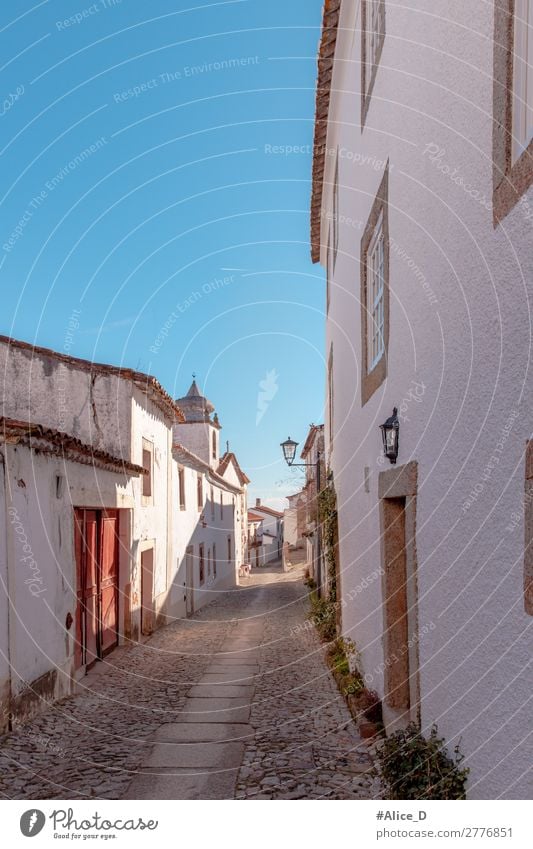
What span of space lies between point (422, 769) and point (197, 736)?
2881mm

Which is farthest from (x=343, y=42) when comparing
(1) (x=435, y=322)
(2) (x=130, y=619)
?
(2) (x=130, y=619)

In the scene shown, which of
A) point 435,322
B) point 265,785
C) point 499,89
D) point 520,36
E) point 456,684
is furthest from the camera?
point 265,785

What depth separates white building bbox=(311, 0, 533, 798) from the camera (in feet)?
8.95

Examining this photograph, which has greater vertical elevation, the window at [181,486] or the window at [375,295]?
the window at [375,295]

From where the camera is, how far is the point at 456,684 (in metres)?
3.53

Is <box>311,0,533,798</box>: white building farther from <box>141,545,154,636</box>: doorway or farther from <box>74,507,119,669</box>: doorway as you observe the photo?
Result: <box>141,545,154,636</box>: doorway

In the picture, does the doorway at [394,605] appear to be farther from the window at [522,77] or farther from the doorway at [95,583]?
the doorway at [95,583]

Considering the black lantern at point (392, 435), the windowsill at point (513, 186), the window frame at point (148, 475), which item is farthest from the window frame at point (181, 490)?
the windowsill at point (513, 186)

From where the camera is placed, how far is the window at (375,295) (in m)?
5.67

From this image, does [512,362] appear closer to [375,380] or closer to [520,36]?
[520,36]

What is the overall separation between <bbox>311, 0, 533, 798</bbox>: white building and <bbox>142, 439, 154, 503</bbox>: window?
23.3 ft

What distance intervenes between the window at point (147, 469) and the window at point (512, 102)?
35.9 feet

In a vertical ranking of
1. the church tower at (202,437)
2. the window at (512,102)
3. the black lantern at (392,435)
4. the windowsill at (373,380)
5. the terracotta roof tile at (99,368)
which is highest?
the church tower at (202,437)

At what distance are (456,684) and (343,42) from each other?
7736 millimetres
